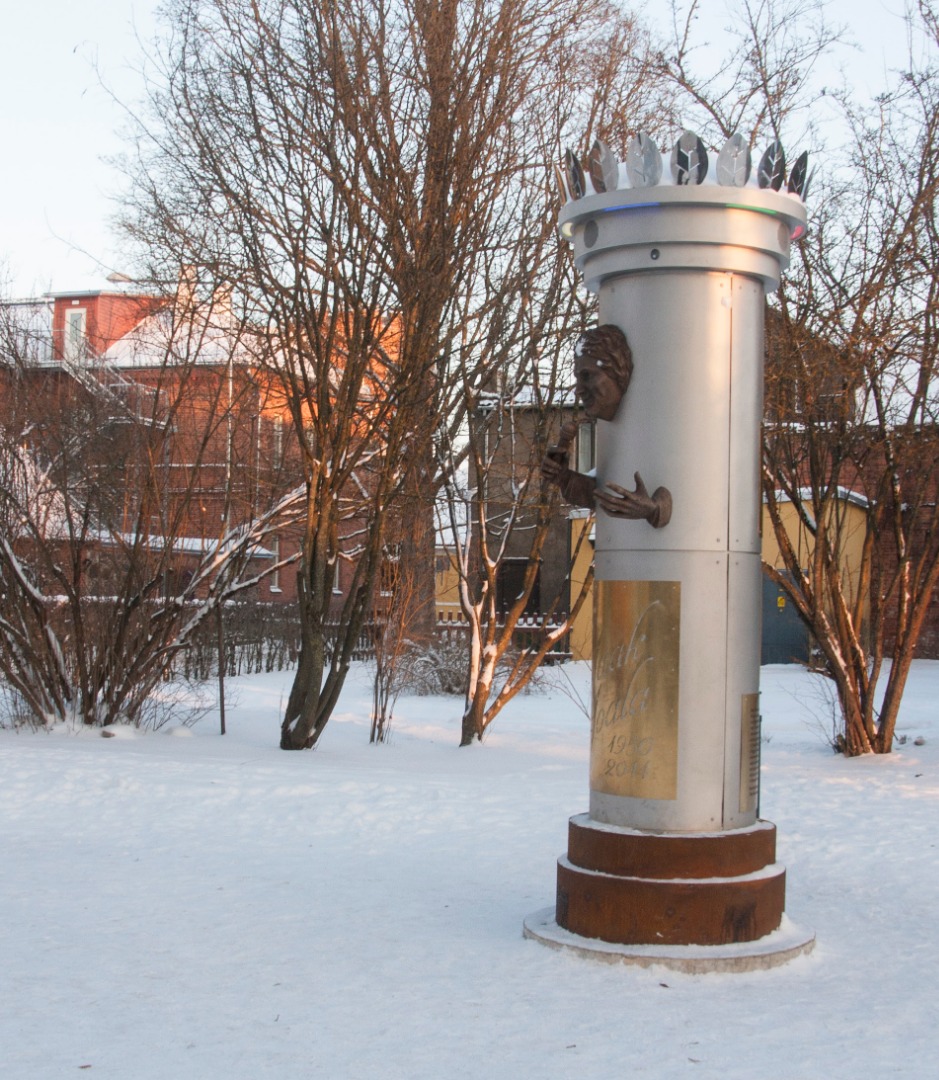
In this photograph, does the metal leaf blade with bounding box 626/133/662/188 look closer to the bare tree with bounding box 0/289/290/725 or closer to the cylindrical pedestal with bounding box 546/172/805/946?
the cylindrical pedestal with bounding box 546/172/805/946

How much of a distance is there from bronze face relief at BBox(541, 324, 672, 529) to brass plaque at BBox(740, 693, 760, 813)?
3.04 feet

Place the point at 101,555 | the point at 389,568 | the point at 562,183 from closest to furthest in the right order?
the point at 562,183 < the point at 389,568 < the point at 101,555

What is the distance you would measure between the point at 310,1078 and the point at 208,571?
1030 cm

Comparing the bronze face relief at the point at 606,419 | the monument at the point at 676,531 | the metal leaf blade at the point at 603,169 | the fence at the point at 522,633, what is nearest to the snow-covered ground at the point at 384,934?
the monument at the point at 676,531

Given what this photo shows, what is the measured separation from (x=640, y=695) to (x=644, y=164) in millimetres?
2413

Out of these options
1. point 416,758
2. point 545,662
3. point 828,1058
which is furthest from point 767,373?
point 545,662

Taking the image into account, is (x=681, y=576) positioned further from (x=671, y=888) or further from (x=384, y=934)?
(x=384, y=934)

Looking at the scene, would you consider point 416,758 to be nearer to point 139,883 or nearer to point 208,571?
point 208,571

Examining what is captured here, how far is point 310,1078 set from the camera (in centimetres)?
432


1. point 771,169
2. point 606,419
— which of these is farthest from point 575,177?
point 606,419

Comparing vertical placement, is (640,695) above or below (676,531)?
below

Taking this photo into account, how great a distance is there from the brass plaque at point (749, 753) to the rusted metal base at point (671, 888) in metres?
0.18

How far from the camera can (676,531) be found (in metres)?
6.01

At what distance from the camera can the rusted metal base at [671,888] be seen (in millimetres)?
5664
